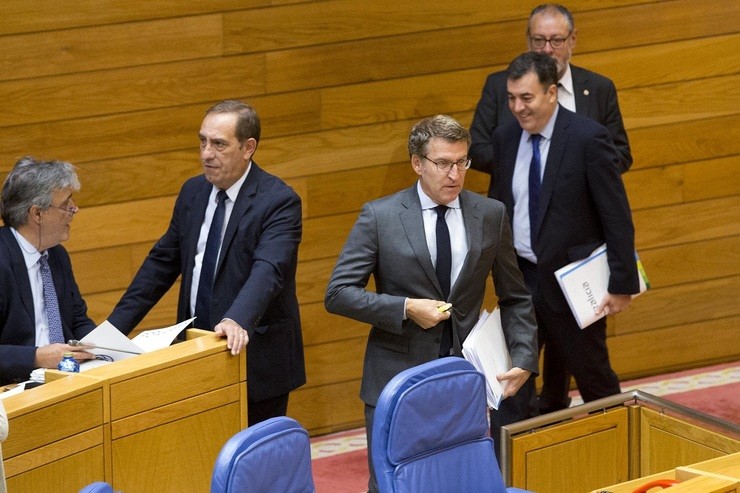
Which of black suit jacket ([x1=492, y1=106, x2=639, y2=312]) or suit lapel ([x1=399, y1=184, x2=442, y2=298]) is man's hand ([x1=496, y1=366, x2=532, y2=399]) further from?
black suit jacket ([x1=492, y1=106, x2=639, y2=312])

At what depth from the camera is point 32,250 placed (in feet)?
14.9

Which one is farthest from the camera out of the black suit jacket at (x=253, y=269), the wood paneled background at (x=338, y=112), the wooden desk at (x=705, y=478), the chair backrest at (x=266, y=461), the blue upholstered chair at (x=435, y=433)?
the wood paneled background at (x=338, y=112)

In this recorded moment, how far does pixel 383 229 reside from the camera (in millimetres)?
4547

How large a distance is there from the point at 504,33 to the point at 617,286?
147cm

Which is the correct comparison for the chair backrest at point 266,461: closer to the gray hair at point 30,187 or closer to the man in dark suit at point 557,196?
the gray hair at point 30,187

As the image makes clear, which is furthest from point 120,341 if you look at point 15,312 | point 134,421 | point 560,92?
point 560,92

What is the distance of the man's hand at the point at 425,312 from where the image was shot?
14.4 ft

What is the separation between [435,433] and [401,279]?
0.81 m

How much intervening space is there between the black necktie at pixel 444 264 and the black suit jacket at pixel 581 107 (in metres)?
1.19

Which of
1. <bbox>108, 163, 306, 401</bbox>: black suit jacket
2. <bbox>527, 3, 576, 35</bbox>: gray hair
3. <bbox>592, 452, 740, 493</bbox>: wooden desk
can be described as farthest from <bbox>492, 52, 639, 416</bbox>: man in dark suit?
<bbox>592, 452, 740, 493</bbox>: wooden desk

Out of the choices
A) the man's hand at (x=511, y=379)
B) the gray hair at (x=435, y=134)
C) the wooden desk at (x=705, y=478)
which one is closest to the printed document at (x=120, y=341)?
the gray hair at (x=435, y=134)

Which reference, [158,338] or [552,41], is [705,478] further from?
[552,41]

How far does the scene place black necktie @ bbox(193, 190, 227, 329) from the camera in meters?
4.72

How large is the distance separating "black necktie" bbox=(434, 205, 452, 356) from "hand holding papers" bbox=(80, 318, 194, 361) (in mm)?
835
